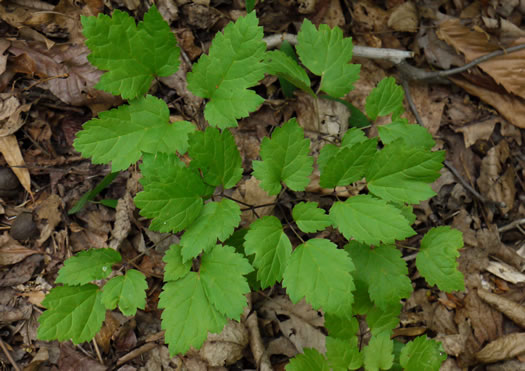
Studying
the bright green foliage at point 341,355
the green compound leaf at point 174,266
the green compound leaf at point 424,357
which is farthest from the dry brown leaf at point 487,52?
the green compound leaf at point 174,266

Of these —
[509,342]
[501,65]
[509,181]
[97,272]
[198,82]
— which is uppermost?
[198,82]

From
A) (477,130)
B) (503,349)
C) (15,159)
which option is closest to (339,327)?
(503,349)

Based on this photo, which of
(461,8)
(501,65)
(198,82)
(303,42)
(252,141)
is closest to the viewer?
(198,82)

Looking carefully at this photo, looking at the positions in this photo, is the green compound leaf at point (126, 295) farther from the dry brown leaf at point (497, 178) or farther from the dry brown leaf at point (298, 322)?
the dry brown leaf at point (497, 178)

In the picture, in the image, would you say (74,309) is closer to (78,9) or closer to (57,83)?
(57,83)

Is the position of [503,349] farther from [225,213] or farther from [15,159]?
[15,159]

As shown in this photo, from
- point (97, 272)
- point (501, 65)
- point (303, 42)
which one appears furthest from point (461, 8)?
point (97, 272)
